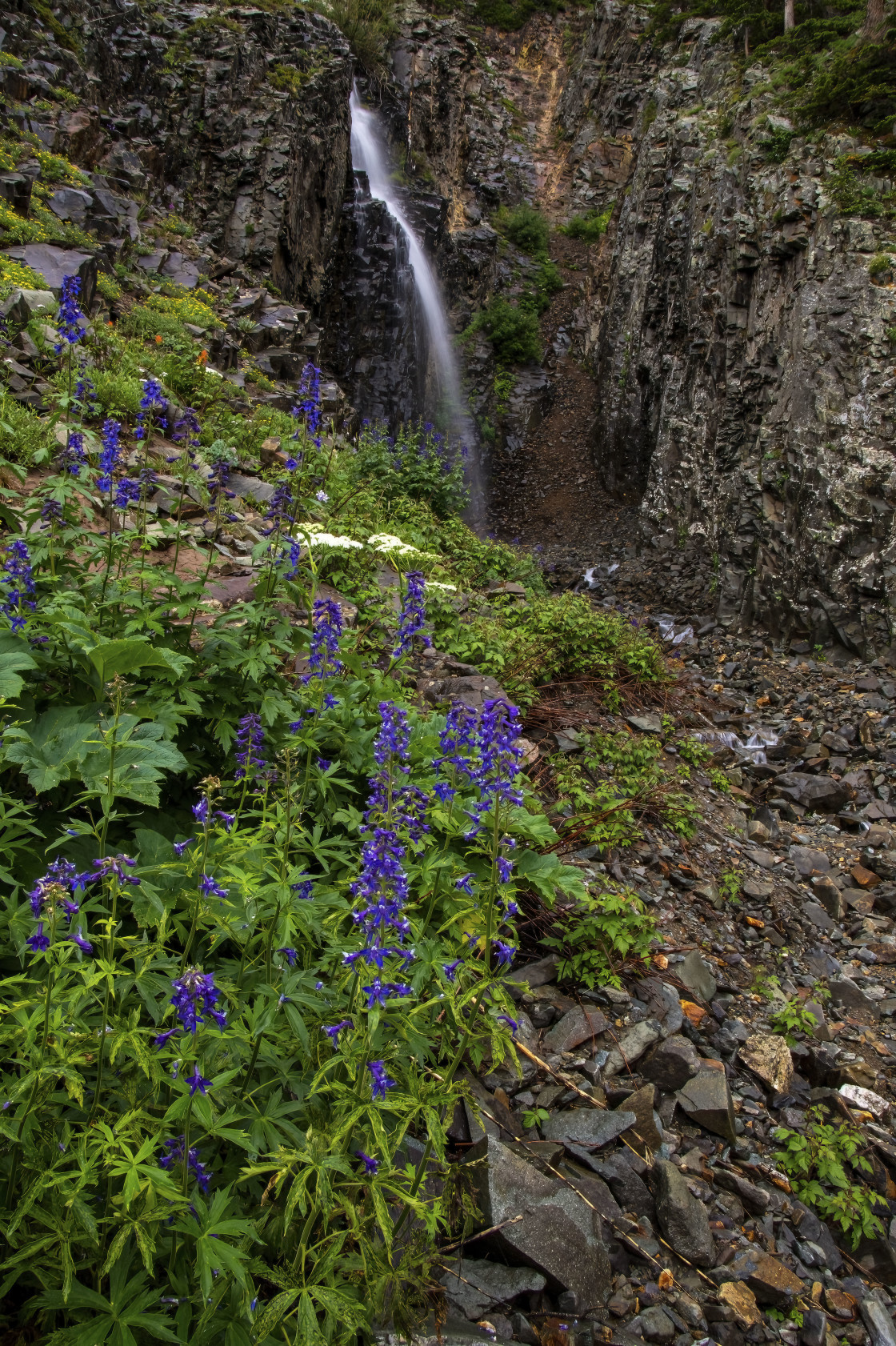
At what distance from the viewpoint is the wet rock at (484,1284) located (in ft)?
8.38

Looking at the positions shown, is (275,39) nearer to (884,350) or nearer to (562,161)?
(562,161)

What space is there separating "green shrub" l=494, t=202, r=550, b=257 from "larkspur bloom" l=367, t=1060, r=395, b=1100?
32.7 m

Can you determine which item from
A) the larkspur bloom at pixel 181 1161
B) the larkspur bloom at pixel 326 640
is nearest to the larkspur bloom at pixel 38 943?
the larkspur bloom at pixel 181 1161

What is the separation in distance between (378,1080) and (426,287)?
1066 inches

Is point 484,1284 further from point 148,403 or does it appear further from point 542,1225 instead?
point 148,403

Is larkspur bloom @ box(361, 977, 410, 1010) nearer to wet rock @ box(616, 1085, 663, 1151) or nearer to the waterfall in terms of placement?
wet rock @ box(616, 1085, 663, 1151)

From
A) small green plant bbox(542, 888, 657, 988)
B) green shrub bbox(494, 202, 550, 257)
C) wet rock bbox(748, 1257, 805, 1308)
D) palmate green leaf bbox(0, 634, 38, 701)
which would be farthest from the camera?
green shrub bbox(494, 202, 550, 257)

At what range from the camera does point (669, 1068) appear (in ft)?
12.6

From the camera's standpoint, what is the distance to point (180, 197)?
1800cm

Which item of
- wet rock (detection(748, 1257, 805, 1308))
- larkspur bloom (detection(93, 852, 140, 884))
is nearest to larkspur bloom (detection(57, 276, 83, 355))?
larkspur bloom (detection(93, 852, 140, 884))

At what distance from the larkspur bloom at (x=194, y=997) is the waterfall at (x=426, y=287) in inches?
897

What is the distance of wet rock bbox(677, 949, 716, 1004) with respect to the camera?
14.9 feet

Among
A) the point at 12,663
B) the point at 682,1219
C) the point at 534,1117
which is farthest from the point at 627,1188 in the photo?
the point at 12,663

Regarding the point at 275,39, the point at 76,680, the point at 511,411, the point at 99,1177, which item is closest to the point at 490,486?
the point at 511,411
